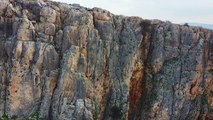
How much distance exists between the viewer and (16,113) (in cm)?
8231

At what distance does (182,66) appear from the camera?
3770 inches

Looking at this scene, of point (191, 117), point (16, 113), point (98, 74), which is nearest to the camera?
point (16, 113)

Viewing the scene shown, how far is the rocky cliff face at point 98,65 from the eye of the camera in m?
82.9

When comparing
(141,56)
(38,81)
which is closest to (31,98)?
(38,81)

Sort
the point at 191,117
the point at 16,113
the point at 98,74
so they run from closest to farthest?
the point at 16,113 < the point at 98,74 < the point at 191,117

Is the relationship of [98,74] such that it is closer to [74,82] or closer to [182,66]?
[74,82]

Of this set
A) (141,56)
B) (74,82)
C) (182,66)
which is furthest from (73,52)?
(182,66)

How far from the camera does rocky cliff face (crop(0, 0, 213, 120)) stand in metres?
82.9

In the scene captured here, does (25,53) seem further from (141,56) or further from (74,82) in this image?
(141,56)

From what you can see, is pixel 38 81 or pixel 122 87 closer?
pixel 38 81

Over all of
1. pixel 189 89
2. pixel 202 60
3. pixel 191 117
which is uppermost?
pixel 202 60

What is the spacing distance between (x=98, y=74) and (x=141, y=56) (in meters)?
12.0

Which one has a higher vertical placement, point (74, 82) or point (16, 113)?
point (74, 82)

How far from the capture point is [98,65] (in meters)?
88.5
